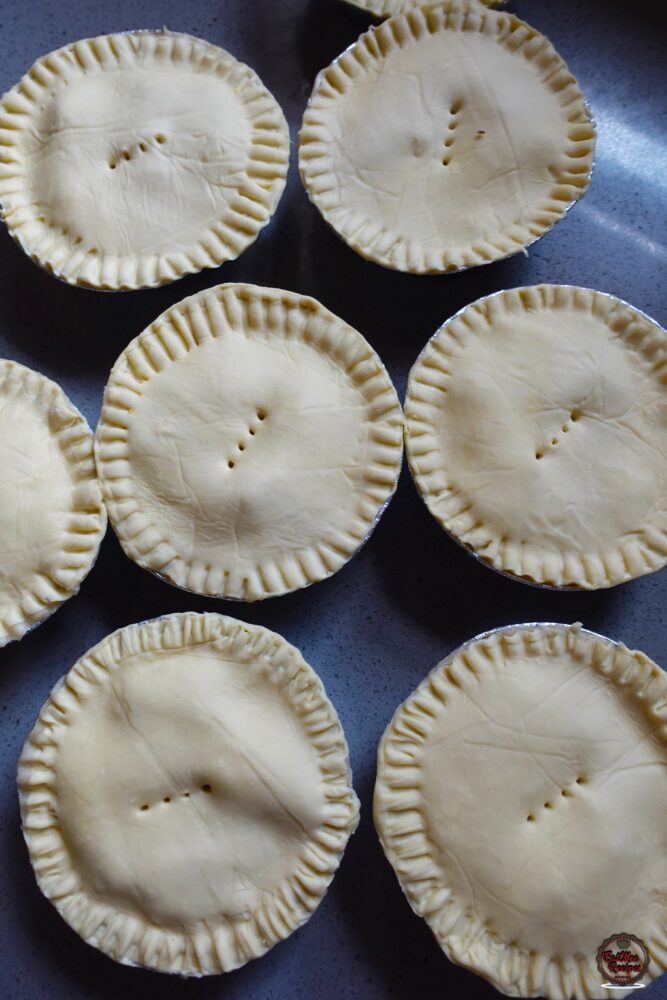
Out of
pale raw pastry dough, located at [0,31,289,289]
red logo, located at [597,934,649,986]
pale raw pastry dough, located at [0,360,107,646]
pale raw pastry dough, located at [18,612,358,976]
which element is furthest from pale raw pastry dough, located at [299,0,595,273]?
red logo, located at [597,934,649,986]

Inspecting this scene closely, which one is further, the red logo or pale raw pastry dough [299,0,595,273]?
pale raw pastry dough [299,0,595,273]

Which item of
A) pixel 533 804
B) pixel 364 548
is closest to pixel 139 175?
pixel 364 548

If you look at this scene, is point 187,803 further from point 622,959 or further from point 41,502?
point 622,959

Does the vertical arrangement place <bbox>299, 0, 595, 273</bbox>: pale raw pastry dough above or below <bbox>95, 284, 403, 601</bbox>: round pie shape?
above

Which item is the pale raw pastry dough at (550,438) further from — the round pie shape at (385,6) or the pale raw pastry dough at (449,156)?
the round pie shape at (385,6)

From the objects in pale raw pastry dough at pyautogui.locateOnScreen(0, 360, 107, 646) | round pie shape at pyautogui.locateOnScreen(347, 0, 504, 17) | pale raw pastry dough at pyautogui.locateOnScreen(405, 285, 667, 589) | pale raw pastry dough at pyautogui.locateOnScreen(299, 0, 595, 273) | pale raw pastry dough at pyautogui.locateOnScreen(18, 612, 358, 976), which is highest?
round pie shape at pyautogui.locateOnScreen(347, 0, 504, 17)

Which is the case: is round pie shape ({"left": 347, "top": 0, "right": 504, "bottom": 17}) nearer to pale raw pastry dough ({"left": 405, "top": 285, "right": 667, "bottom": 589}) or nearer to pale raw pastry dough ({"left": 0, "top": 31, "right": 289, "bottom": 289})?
pale raw pastry dough ({"left": 0, "top": 31, "right": 289, "bottom": 289})

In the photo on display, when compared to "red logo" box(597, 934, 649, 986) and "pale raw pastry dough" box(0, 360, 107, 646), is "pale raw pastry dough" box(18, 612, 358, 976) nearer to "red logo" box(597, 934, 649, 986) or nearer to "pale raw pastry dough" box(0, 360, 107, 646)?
"pale raw pastry dough" box(0, 360, 107, 646)
